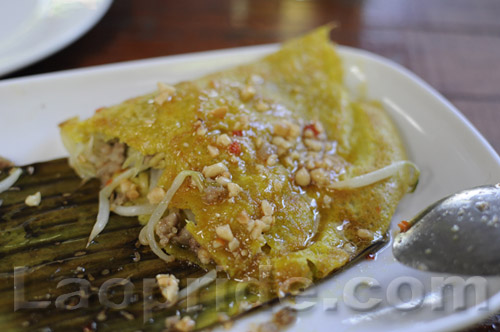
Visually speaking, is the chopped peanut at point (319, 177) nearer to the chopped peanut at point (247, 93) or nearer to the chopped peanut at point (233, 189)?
the chopped peanut at point (233, 189)

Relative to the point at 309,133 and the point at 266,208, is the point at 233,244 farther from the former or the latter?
the point at 309,133

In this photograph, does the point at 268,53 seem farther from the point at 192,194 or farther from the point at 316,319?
the point at 316,319

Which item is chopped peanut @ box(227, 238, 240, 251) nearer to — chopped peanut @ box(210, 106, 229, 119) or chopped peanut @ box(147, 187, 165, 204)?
chopped peanut @ box(147, 187, 165, 204)

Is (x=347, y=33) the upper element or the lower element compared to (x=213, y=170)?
upper

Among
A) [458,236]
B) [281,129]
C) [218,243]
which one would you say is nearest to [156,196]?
[218,243]

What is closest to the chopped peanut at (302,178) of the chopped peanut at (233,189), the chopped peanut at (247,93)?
the chopped peanut at (233,189)

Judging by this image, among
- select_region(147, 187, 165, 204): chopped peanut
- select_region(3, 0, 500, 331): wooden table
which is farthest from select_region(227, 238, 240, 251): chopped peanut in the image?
select_region(3, 0, 500, 331): wooden table

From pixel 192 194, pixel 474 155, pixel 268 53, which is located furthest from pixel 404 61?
pixel 192 194
